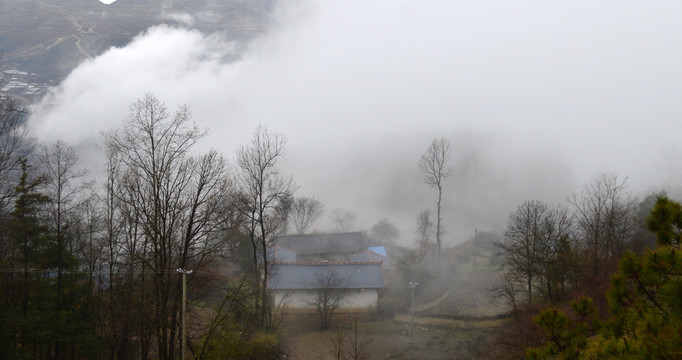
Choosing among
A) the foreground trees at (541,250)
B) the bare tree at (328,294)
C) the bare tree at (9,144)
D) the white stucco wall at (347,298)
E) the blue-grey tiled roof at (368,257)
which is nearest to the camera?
the bare tree at (9,144)

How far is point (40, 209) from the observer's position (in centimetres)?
1609

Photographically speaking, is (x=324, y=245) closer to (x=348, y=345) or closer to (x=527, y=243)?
(x=348, y=345)

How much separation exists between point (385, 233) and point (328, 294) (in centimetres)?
2778

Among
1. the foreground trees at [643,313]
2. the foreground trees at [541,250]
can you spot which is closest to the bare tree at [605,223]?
the foreground trees at [541,250]

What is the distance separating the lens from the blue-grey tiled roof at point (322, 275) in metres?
27.6

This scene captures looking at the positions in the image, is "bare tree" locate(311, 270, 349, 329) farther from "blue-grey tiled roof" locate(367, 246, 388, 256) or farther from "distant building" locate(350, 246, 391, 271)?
Result: "blue-grey tiled roof" locate(367, 246, 388, 256)

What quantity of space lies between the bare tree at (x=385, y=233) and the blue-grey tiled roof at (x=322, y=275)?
70.7 ft

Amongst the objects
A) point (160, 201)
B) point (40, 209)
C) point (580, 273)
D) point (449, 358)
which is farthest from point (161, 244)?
point (580, 273)

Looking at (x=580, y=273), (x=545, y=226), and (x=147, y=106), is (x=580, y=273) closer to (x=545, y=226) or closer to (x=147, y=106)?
(x=545, y=226)

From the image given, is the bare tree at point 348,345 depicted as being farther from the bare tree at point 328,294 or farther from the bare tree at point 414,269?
the bare tree at point 414,269

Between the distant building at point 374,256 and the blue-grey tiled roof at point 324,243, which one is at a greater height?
the blue-grey tiled roof at point 324,243

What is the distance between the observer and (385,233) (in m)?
52.1

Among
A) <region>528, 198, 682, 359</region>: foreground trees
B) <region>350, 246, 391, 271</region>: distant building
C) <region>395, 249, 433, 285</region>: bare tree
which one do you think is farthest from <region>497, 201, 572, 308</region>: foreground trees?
<region>528, 198, 682, 359</region>: foreground trees

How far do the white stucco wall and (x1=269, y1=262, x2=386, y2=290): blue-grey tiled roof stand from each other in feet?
1.09
